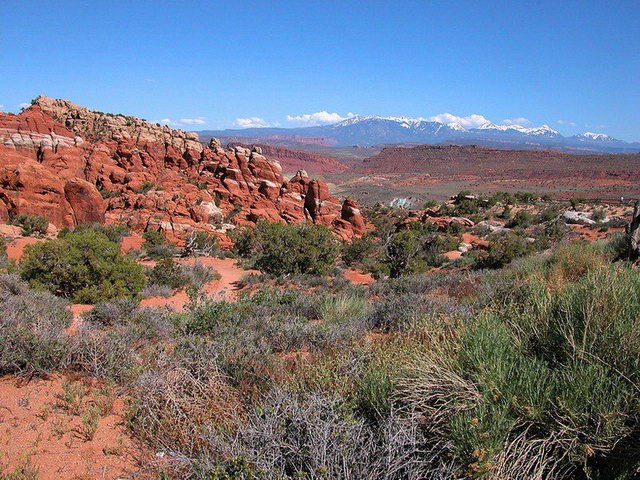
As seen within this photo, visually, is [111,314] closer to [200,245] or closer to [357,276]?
[357,276]

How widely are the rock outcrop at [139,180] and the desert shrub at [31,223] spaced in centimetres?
89

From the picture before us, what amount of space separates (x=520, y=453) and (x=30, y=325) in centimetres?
505

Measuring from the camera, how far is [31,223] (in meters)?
18.8

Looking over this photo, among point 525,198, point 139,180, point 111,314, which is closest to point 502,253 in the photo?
point 111,314

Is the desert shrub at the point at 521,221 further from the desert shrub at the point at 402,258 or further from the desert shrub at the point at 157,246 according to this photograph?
the desert shrub at the point at 157,246

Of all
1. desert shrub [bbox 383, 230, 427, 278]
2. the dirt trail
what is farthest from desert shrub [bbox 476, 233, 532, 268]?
the dirt trail

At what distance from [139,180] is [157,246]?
13556 mm

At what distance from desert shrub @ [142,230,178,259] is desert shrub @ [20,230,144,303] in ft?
25.9

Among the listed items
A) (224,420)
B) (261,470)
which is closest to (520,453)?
(261,470)

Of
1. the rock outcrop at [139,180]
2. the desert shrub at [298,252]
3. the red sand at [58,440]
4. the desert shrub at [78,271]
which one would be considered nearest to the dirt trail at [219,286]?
the desert shrub at [78,271]

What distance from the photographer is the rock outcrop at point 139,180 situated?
21.7 metres

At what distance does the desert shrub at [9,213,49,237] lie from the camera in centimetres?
1853

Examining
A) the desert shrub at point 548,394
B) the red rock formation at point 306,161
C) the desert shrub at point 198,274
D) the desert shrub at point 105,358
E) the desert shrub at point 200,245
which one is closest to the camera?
the desert shrub at point 548,394

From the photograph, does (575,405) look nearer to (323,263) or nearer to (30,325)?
(30,325)
